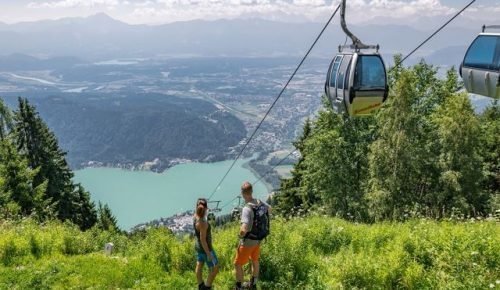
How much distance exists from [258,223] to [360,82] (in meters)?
5.45

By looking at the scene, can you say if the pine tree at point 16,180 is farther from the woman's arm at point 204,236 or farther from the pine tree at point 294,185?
the woman's arm at point 204,236

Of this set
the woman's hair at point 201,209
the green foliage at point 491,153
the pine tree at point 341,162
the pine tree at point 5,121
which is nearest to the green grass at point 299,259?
the woman's hair at point 201,209

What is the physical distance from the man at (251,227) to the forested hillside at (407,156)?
685 inches

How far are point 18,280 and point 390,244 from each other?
6.99 meters

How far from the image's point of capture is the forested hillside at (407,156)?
26625mm

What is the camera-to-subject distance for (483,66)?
445 inches

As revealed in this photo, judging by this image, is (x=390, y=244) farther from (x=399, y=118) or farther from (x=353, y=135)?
(x=353, y=135)

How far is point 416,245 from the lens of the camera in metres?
7.82

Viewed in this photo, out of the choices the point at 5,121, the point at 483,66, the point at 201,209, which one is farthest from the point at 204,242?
the point at 5,121

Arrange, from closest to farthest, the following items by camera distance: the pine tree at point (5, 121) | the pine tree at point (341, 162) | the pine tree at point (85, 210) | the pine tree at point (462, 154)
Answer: the pine tree at point (462, 154)
the pine tree at point (341, 162)
the pine tree at point (5, 121)
the pine tree at point (85, 210)

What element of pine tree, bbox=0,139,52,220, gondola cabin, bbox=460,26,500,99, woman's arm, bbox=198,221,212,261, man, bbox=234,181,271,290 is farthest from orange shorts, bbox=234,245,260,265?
pine tree, bbox=0,139,52,220

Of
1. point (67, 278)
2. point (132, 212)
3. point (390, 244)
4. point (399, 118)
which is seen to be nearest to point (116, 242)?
point (67, 278)

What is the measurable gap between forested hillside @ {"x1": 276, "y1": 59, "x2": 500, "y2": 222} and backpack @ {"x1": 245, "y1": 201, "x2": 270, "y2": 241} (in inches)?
688

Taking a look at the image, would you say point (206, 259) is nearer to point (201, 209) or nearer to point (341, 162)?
point (201, 209)
